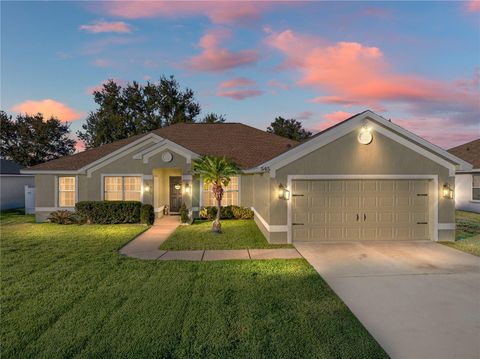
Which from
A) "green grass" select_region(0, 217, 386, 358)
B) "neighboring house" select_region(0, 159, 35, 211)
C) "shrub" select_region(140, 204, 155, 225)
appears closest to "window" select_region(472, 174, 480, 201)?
"green grass" select_region(0, 217, 386, 358)

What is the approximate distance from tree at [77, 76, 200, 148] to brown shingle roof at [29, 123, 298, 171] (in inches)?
697

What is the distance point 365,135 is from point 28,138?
45303 mm

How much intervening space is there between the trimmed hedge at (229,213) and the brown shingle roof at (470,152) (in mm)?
15520

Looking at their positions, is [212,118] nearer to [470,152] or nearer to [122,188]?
[122,188]

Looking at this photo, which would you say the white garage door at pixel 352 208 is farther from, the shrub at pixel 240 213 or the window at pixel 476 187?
the window at pixel 476 187

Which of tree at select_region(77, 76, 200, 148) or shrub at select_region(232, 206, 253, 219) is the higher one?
tree at select_region(77, 76, 200, 148)

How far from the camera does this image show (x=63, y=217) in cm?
1577

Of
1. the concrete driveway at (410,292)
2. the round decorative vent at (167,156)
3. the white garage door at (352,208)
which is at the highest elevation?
the round decorative vent at (167,156)

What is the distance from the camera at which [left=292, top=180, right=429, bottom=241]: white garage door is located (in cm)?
1118

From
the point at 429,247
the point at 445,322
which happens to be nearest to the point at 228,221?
the point at 429,247

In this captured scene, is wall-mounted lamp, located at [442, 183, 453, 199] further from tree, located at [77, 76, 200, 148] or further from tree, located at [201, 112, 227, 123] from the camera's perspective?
tree, located at [201, 112, 227, 123]

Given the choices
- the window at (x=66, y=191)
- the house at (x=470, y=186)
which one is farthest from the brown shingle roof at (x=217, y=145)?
the house at (x=470, y=186)

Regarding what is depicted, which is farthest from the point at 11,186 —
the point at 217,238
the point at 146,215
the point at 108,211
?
the point at 217,238

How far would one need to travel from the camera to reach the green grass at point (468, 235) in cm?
1021
